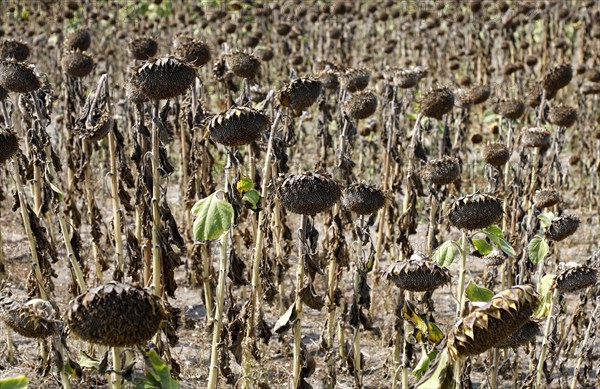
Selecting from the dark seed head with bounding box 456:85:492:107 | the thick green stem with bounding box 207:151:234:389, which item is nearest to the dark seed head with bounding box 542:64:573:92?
the dark seed head with bounding box 456:85:492:107

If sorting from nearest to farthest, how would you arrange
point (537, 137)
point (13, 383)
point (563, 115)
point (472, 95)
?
point (13, 383) < point (537, 137) < point (563, 115) < point (472, 95)

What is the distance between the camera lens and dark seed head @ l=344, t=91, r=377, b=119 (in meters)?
5.34

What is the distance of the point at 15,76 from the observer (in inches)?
160

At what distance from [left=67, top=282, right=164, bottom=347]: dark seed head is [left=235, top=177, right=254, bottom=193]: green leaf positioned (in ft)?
4.79

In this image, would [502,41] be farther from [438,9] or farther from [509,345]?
[509,345]

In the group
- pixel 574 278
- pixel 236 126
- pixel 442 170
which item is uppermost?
pixel 236 126

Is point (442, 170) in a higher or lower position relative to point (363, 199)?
lower

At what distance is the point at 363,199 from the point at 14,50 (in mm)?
2607

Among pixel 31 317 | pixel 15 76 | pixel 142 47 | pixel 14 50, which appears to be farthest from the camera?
pixel 142 47

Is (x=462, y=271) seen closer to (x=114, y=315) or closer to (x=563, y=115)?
(x=114, y=315)

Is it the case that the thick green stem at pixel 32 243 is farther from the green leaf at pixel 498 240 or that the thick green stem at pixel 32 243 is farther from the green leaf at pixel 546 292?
the green leaf at pixel 546 292

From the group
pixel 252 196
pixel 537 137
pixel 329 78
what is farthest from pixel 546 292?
pixel 329 78

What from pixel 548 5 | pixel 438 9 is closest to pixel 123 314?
pixel 548 5

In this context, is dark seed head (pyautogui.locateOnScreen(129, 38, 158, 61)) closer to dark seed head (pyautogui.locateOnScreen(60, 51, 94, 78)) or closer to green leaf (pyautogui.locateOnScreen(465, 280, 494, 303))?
dark seed head (pyautogui.locateOnScreen(60, 51, 94, 78))
